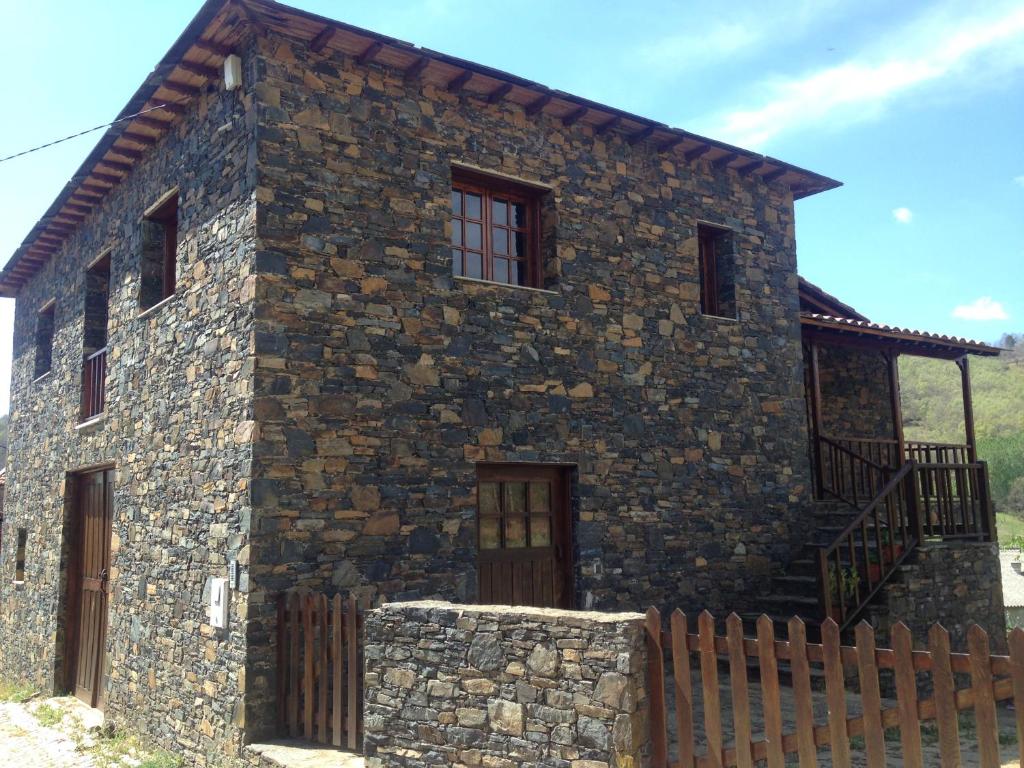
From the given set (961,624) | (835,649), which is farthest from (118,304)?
(961,624)

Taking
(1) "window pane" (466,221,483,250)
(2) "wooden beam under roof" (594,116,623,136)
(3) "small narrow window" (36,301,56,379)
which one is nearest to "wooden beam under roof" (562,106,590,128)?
(2) "wooden beam under roof" (594,116,623,136)

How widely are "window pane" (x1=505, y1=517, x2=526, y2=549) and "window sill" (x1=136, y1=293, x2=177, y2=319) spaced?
3945 mm

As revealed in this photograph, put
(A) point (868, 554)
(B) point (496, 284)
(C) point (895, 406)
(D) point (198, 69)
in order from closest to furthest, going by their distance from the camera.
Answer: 1. (D) point (198, 69)
2. (B) point (496, 284)
3. (A) point (868, 554)
4. (C) point (895, 406)

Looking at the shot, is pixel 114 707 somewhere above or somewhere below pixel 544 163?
below

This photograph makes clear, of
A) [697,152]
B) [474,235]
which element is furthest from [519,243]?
[697,152]

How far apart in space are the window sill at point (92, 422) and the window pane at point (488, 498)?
4.91m

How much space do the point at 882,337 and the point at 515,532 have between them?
5.90 metres

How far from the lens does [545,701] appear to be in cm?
479

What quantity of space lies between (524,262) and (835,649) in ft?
18.6

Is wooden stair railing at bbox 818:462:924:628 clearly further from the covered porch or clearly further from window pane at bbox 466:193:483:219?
window pane at bbox 466:193:483:219

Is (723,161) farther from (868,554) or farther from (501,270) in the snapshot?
(868,554)

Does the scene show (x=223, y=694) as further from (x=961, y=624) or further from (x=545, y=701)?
(x=961, y=624)

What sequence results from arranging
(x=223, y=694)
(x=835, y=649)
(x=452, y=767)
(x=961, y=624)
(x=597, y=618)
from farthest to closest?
(x=961, y=624)
(x=223, y=694)
(x=452, y=767)
(x=597, y=618)
(x=835, y=649)

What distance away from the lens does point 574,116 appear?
8984mm
